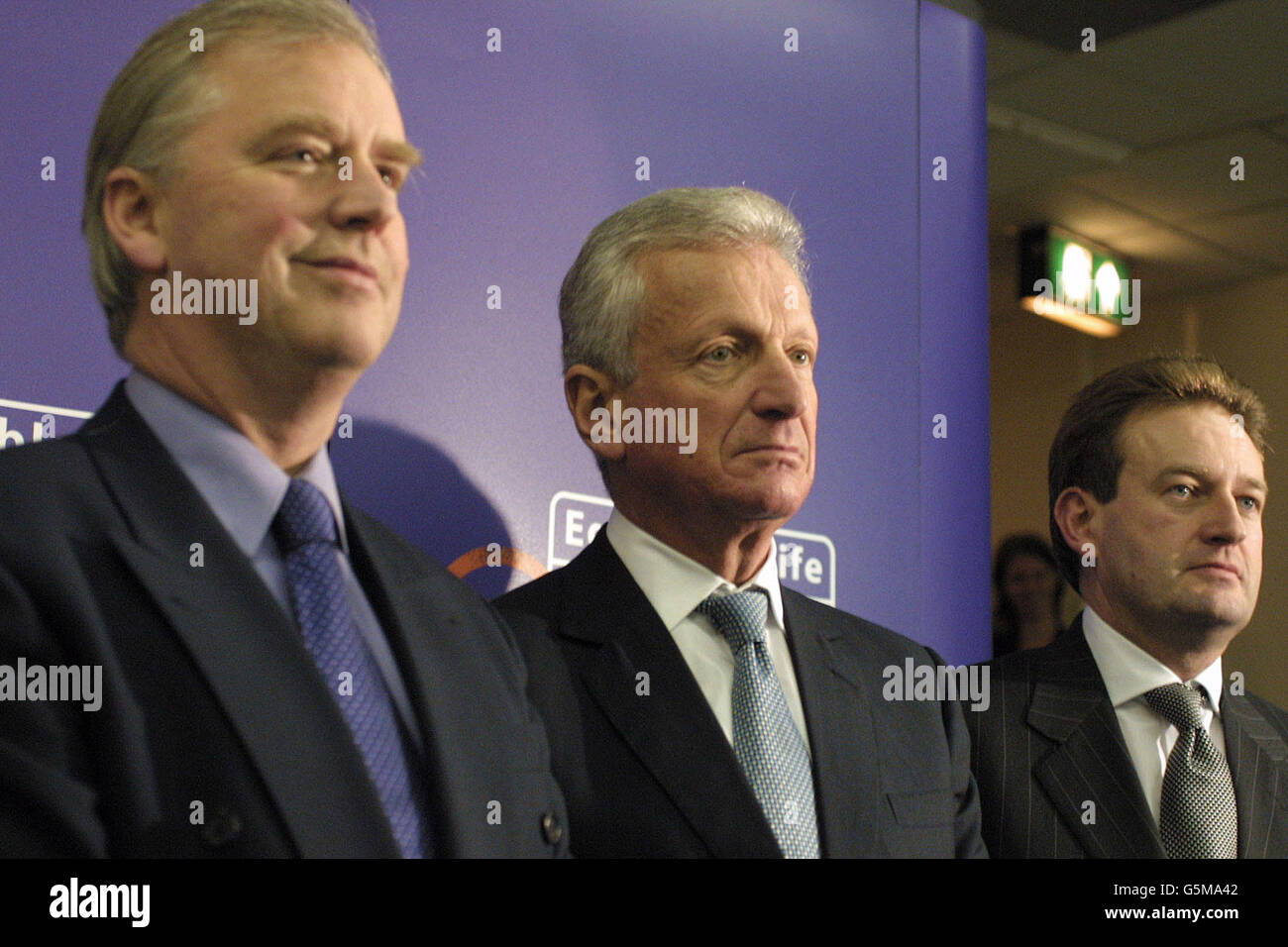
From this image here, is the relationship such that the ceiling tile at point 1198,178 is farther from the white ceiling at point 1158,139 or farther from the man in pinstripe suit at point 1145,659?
the man in pinstripe suit at point 1145,659

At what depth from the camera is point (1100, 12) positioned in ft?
12.4

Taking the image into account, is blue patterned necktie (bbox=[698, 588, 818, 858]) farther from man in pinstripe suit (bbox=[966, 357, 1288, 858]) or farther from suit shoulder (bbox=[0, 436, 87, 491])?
suit shoulder (bbox=[0, 436, 87, 491])

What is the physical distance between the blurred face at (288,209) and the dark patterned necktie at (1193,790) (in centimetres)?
137

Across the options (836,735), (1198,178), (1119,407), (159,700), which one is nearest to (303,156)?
(159,700)

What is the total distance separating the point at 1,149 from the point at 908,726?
1.37 meters

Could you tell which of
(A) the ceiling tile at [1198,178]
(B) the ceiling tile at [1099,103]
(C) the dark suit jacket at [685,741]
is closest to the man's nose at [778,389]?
(C) the dark suit jacket at [685,741]

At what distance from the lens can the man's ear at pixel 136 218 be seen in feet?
5.06

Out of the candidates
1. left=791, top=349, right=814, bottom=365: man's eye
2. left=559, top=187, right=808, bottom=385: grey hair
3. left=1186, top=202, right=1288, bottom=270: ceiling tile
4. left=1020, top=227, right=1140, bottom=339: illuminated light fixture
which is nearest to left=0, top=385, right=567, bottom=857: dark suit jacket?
left=559, top=187, right=808, bottom=385: grey hair

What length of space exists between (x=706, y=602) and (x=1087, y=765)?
2.34ft

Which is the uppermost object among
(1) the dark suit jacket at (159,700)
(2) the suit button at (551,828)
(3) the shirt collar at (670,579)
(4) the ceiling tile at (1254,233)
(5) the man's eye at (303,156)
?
(4) the ceiling tile at (1254,233)

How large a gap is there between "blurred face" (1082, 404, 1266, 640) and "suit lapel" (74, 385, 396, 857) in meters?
1.35

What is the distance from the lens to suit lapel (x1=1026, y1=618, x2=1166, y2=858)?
214 cm

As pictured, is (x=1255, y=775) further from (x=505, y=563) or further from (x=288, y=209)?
(x=288, y=209)
